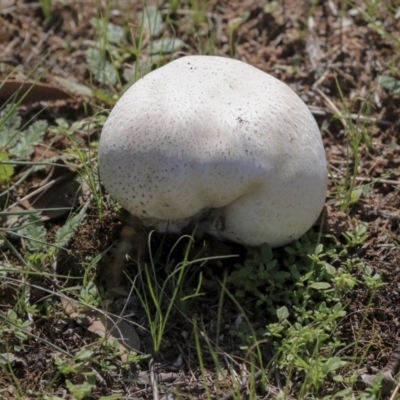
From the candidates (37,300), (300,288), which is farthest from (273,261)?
(37,300)

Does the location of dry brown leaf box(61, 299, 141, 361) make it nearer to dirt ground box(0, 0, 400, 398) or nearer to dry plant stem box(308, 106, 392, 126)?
dirt ground box(0, 0, 400, 398)

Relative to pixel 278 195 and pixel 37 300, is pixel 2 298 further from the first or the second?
pixel 278 195

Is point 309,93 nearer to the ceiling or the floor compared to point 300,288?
nearer to the ceiling

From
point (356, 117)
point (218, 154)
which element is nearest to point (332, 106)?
point (356, 117)

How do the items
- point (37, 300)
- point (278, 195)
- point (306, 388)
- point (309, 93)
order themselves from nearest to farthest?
1. point (306, 388)
2. point (278, 195)
3. point (37, 300)
4. point (309, 93)

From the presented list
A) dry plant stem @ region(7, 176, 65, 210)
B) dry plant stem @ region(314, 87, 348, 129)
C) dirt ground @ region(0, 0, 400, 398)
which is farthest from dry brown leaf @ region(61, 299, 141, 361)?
dry plant stem @ region(314, 87, 348, 129)

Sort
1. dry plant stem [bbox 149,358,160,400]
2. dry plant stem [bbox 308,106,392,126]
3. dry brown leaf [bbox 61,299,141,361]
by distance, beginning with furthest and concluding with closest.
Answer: dry plant stem [bbox 308,106,392,126] → dry brown leaf [bbox 61,299,141,361] → dry plant stem [bbox 149,358,160,400]
